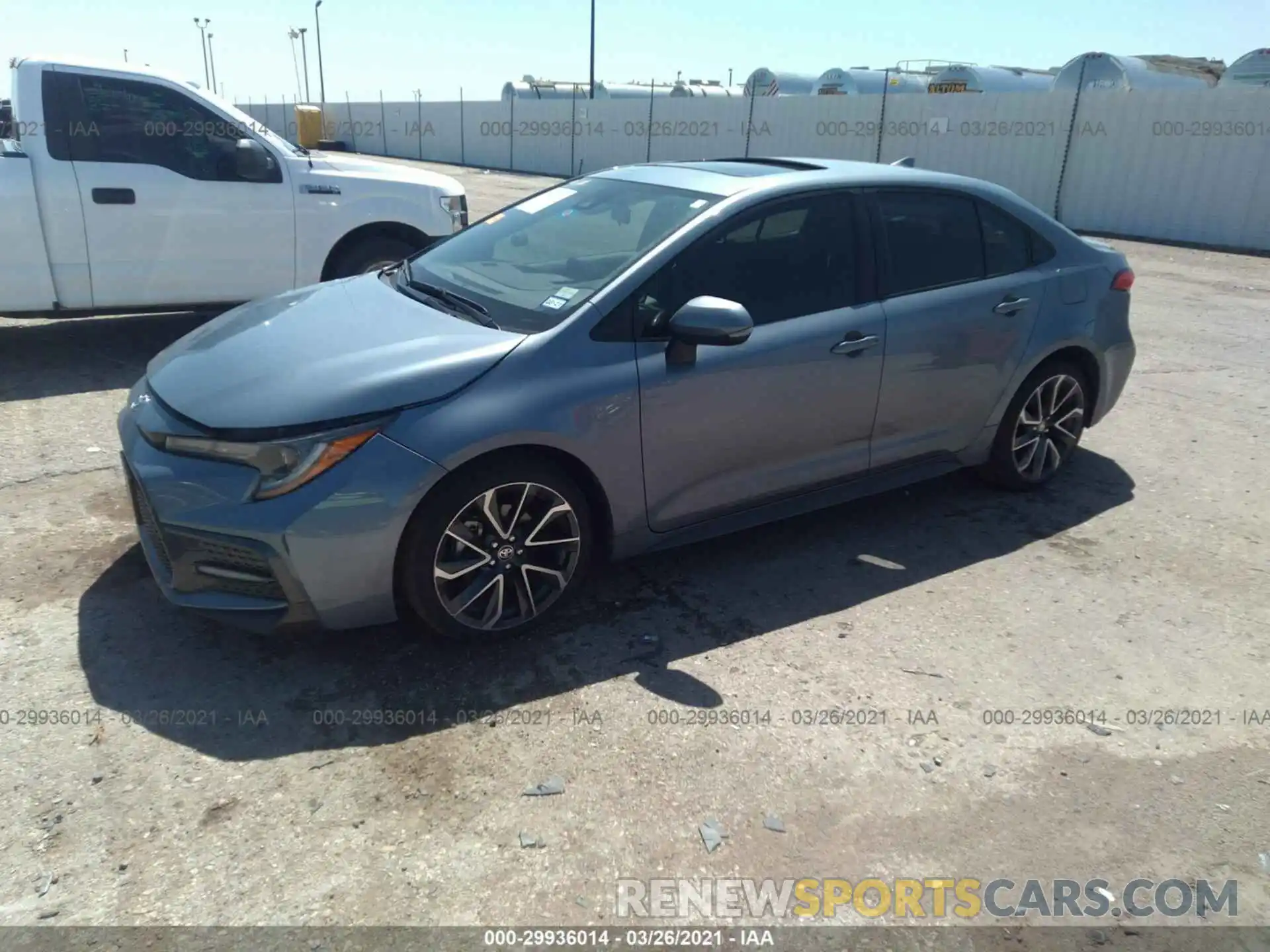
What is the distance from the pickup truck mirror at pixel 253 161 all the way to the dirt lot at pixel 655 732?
2.83m

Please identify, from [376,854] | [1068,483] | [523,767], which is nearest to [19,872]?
[376,854]

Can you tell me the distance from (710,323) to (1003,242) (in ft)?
Result: 6.59

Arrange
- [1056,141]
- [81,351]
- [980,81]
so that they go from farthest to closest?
[980,81], [1056,141], [81,351]

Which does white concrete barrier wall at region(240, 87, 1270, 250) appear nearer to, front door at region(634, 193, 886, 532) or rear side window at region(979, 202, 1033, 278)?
rear side window at region(979, 202, 1033, 278)

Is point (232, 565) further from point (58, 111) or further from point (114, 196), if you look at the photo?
point (58, 111)

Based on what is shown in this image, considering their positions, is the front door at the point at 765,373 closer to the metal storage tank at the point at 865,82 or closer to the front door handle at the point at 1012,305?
the front door handle at the point at 1012,305

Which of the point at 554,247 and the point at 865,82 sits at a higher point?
the point at 865,82

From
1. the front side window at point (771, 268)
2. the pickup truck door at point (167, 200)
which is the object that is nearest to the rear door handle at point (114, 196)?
the pickup truck door at point (167, 200)

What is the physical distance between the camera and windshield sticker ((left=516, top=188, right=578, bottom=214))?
4363 millimetres

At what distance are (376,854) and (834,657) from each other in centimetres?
173

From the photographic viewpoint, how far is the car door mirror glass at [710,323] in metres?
3.32

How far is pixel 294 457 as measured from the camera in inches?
116

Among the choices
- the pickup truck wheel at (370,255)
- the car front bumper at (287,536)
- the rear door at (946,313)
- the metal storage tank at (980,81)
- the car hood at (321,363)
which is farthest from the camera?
the metal storage tank at (980,81)

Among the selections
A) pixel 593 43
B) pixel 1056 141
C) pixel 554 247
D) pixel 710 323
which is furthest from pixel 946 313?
pixel 593 43
